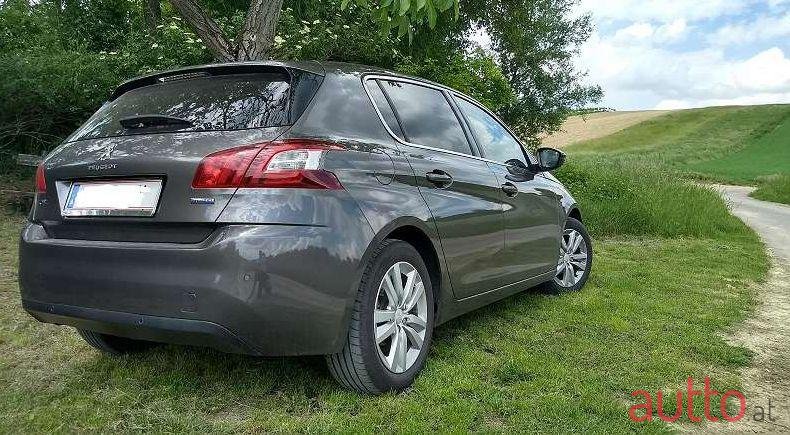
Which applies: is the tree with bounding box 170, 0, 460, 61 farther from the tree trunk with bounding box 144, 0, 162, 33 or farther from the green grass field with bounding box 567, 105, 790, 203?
the green grass field with bounding box 567, 105, 790, 203

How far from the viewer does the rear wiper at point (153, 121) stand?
2670mm

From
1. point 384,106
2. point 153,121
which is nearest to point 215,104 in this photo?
point 153,121

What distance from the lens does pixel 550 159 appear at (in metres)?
4.75

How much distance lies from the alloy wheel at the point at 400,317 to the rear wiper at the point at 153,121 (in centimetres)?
112

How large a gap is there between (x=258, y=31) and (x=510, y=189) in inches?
148

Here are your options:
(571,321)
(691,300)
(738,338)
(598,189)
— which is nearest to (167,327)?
(571,321)

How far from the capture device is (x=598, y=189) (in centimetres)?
1138

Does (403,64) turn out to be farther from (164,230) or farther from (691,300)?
(164,230)

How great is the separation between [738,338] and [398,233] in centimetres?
265

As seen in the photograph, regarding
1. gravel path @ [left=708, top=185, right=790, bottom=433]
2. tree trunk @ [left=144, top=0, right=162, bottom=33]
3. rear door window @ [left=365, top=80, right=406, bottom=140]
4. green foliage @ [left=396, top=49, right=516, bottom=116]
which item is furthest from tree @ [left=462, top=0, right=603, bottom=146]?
rear door window @ [left=365, top=80, right=406, bottom=140]

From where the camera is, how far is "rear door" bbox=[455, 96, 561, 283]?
4023 mm

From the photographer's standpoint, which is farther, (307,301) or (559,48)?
(559,48)

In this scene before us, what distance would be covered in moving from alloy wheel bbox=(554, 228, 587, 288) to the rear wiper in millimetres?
3398

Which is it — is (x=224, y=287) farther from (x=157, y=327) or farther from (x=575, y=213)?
(x=575, y=213)
